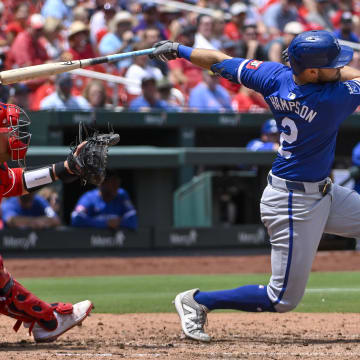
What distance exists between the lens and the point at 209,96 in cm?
1141

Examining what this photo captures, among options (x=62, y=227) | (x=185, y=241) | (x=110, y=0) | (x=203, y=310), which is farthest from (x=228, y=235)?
(x=203, y=310)

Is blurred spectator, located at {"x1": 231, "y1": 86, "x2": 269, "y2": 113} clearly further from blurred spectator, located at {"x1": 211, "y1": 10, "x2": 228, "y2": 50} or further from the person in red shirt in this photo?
the person in red shirt

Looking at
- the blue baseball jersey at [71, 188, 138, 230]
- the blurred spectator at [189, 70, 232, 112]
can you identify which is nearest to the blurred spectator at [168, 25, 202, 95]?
the blurred spectator at [189, 70, 232, 112]

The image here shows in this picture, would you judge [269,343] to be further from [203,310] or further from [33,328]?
[33,328]

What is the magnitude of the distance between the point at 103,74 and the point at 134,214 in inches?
88.1

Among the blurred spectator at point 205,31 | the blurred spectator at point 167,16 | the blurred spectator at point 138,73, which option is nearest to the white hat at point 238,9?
the blurred spectator at point 167,16

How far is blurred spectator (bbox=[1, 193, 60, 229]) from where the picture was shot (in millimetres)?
9852

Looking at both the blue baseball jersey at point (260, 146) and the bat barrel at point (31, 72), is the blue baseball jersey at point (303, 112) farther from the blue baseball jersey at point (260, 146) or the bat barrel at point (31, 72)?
the blue baseball jersey at point (260, 146)

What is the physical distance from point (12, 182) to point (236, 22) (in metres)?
9.27

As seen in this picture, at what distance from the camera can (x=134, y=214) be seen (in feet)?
33.1

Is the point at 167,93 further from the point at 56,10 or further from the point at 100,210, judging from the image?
the point at 56,10

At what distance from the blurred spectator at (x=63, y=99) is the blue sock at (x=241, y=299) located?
579 centimetres

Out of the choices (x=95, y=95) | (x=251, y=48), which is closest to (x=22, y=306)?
(x=95, y=95)

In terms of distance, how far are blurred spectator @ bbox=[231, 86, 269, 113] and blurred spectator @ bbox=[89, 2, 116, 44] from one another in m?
2.24
